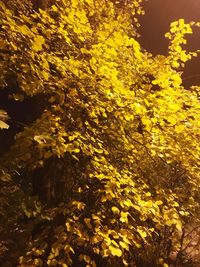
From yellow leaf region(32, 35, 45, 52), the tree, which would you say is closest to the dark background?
the tree

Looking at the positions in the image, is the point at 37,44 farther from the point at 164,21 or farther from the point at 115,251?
the point at 164,21

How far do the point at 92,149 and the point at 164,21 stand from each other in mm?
17565

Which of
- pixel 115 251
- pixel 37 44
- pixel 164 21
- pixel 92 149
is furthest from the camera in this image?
pixel 164 21

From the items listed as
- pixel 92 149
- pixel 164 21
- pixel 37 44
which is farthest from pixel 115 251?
pixel 164 21

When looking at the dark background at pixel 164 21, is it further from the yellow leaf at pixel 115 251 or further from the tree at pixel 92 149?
the yellow leaf at pixel 115 251

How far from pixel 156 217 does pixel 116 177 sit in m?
0.77

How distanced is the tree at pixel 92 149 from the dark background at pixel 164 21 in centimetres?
1387

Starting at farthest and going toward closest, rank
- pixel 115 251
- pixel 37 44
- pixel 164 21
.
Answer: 1. pixel 164 21
2. pixel 37 44
3. pixel 115 251

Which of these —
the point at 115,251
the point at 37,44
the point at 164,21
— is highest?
the point at 164,21

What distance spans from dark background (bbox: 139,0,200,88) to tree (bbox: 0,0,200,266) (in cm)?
1387

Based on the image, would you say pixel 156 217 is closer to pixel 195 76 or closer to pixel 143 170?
pixel 143 170

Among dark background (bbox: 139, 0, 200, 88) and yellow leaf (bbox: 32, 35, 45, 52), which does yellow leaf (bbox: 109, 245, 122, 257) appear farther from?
dark background (bbox: 139, 0, 200, 88)

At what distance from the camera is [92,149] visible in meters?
4.32

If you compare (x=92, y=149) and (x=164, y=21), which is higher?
(x=164, y=21)
